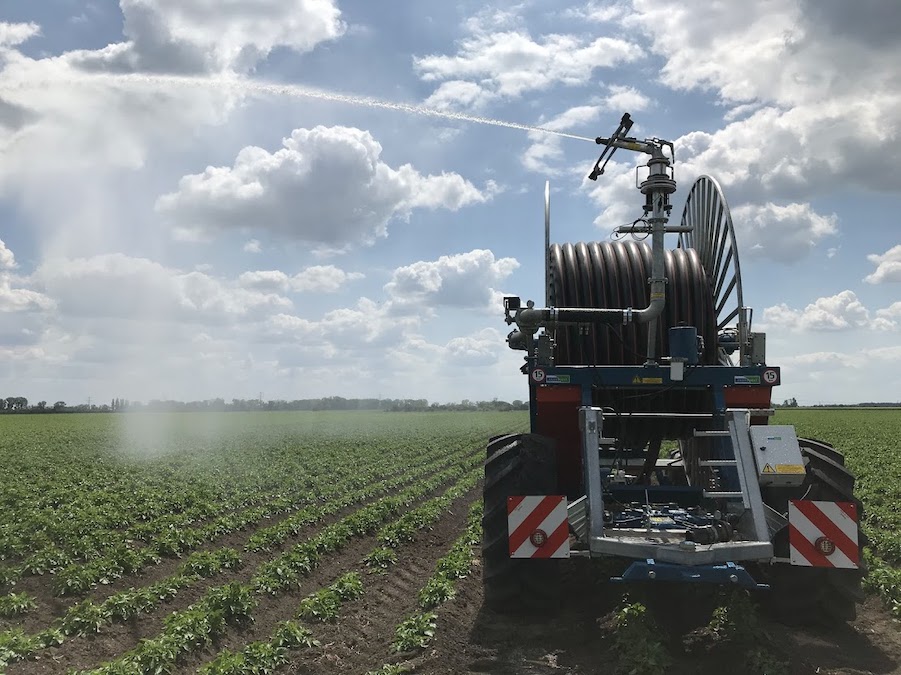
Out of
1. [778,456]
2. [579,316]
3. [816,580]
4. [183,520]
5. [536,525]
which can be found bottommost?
[183,520]

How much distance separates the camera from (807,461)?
6781mm

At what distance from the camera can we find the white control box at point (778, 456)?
20.9ft

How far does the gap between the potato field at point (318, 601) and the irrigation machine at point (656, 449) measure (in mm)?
508

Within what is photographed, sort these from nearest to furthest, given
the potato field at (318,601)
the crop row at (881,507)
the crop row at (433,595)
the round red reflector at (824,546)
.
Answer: the round red reflector at (824,546)
the potato field at (318,601)
the crop row at (433,595)
the crop row at (881,507)

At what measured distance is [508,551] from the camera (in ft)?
21.6

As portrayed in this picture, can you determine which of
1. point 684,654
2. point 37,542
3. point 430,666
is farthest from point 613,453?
point 37,542

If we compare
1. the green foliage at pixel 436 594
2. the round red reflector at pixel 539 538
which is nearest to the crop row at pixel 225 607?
the green foliage at pixel 436 594

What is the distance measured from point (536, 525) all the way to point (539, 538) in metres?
0.11

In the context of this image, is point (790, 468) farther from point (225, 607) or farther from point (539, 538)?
point (225, 607)

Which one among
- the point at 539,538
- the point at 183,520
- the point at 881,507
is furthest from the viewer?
the point at 881,507

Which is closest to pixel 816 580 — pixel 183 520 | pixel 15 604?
pixel 15 604

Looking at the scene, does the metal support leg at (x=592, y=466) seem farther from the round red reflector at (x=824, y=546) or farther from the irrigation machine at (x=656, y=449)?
the round red reflector at (x=824, y=546)

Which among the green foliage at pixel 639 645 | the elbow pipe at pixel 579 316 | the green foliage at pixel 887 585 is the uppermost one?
the elbow pipe at pixel 579 316

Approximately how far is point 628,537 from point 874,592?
3911mm
